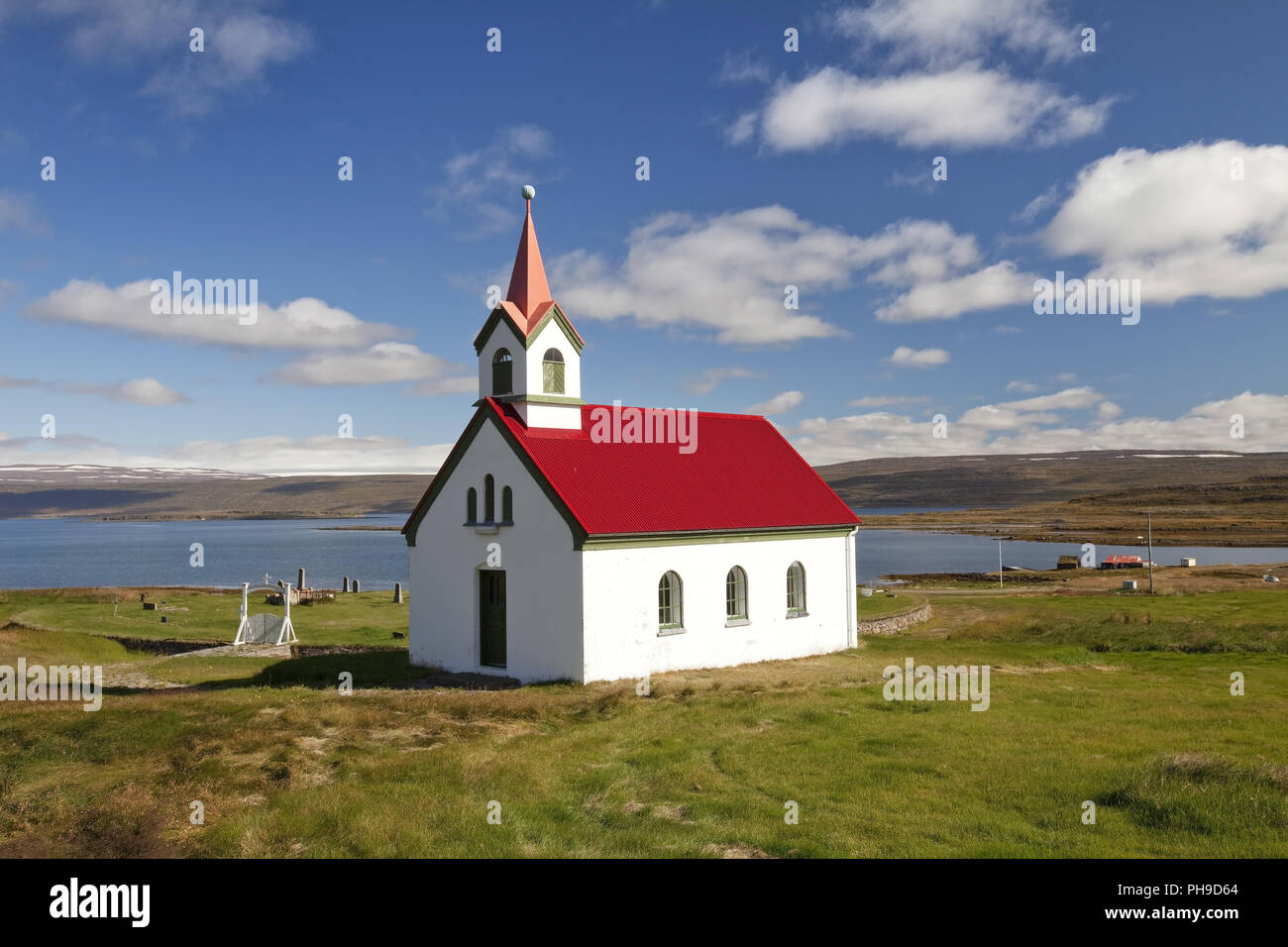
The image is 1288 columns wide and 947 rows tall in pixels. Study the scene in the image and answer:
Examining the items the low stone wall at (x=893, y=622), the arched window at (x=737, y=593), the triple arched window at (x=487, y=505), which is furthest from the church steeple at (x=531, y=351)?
the low stone wall at (x=893, y=622)

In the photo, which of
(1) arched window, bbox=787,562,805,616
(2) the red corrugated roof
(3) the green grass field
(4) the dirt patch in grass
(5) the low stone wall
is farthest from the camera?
(5) the low stone wall

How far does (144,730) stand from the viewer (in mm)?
17219

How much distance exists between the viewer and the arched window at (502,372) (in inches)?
1051

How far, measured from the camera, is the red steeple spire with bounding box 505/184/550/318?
26.9 metres

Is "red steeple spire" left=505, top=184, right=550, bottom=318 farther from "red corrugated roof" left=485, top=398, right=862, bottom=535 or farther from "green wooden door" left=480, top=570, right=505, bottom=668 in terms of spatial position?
"green wooden door" left=480, top=570, right=505, bottom=668

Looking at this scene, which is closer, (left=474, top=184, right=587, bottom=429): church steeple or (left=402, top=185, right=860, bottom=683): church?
(left=402, top=185, right=860, bottom=683): church

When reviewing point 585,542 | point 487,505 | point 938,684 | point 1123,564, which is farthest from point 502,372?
point 1123,564

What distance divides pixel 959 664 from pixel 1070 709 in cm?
702

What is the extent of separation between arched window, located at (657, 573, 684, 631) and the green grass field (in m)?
1.58

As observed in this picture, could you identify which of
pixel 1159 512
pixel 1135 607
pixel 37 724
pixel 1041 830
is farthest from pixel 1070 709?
pixel 1159 512
